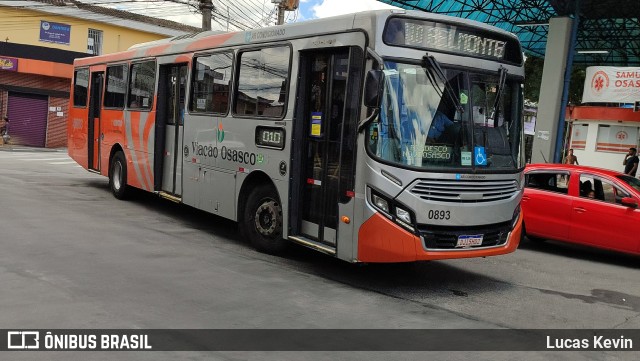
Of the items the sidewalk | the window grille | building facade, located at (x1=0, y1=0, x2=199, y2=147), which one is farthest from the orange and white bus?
the window grille

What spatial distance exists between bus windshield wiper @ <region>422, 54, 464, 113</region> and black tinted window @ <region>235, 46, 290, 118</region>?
2.06 metres

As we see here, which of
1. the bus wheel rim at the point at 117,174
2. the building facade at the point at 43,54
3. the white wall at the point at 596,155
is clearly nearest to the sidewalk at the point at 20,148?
the building facade at the point at 43,54

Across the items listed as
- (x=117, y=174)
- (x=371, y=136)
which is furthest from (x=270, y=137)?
(x=117, y=174)

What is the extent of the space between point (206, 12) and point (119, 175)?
36.4ft

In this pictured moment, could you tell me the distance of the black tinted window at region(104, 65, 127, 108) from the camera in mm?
12859

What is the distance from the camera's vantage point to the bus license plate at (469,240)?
6.92 metres

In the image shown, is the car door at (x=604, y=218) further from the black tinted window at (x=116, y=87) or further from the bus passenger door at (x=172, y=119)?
the black tinted window at (x=116, y=87)

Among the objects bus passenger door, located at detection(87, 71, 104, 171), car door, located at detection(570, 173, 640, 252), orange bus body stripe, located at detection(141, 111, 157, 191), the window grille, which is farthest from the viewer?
the window grille

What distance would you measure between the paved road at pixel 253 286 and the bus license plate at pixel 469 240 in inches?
24.1

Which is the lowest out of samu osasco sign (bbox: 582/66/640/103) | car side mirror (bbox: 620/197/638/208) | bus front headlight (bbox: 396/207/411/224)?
bus front headlight (bbox: 396/207/411/224)

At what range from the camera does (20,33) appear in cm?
3294

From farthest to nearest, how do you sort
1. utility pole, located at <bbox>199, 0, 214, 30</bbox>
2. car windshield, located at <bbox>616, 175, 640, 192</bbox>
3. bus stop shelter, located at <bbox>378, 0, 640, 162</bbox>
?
utility pole, located at <bbox>199, 0, 214, 30</bbox> → bus stop shelter, located at <bbox>378, 0, 640, 162</bbox> → car windshield, located at <bbox>616, 175, 640, 192</bbox>

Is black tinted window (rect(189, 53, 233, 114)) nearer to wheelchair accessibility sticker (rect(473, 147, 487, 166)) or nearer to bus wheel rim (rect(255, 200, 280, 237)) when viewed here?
bus wheel rim (rect(255, 200, 280, 237))

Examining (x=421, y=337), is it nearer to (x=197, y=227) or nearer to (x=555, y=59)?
(x=197, y=227)
